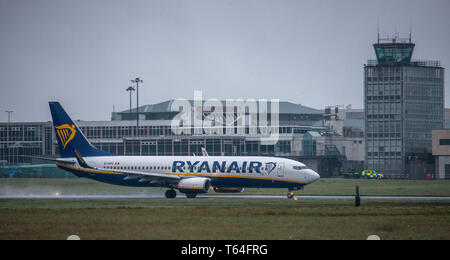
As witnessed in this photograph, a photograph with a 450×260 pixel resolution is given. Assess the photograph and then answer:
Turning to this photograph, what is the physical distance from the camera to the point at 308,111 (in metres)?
190

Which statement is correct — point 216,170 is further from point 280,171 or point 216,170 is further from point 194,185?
point 280,171

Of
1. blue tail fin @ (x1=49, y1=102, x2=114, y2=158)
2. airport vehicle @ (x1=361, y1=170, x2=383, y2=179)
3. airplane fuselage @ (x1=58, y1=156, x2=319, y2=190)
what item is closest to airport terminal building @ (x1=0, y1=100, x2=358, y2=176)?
airport vehicle @ (x1=361, y1=170, x2=383, y2=179)

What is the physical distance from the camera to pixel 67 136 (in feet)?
221

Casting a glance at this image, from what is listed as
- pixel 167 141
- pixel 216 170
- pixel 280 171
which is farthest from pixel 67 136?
pixel 167 141

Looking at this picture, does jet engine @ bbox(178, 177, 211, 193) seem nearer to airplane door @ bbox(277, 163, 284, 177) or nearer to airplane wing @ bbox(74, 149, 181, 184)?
airplane wing @ bbox(74, 149, 181, 184)

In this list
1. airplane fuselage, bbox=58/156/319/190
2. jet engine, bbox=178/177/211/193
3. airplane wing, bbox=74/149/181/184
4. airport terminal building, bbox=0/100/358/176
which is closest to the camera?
jet engine, bbox=178/177/211/193

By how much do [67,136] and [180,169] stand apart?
40.3 feet

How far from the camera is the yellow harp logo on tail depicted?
67250mm

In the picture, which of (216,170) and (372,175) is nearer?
(216,170)

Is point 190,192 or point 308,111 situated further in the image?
point 308,111

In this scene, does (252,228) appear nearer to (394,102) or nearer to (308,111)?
(394,102)
